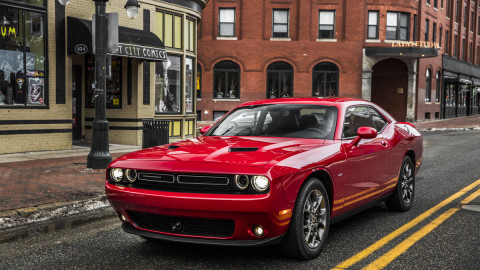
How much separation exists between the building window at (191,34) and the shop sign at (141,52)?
3.23m

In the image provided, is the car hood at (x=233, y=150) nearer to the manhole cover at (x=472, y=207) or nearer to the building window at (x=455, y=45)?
the manhole cover at (x=472, y=207)

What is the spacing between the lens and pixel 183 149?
494cm

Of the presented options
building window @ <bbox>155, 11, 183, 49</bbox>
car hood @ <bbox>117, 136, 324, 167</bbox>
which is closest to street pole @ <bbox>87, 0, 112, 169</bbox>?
car hood @ <bbox>117, 136, 324, 167</bbox>

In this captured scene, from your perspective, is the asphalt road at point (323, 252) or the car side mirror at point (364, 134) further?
the car side mirror at point (364, 134)

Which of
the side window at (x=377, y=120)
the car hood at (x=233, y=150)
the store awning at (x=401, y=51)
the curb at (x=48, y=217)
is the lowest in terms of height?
the curb at (x=48, y=217)

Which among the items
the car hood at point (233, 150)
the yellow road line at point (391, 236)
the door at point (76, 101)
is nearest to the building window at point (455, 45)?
the door at point (76, 101)

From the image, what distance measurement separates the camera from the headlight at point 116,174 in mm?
4793

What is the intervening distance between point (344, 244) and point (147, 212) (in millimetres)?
2082

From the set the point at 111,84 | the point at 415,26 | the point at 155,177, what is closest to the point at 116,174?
the point at 155,177

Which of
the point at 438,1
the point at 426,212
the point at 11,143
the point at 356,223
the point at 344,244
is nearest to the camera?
the point at 344,244

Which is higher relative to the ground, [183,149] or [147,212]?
[183,149]

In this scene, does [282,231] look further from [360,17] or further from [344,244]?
[360,17]

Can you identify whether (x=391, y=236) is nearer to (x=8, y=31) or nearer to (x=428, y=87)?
(x=8, y=31)

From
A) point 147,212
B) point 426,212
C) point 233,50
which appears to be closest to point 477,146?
point 426,212
